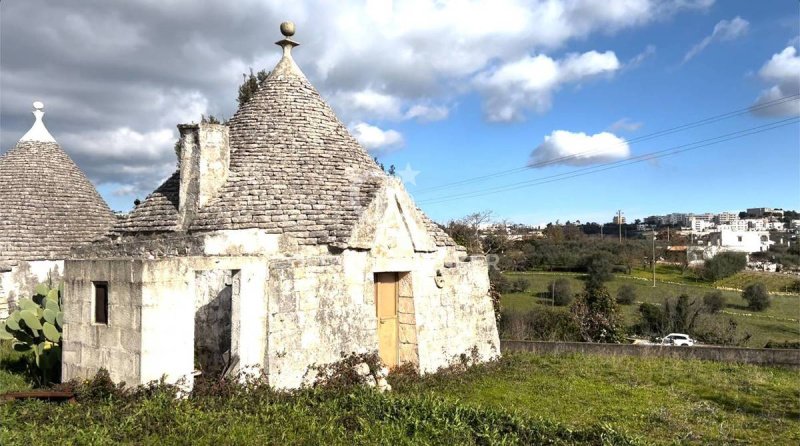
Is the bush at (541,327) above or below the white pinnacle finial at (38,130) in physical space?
below

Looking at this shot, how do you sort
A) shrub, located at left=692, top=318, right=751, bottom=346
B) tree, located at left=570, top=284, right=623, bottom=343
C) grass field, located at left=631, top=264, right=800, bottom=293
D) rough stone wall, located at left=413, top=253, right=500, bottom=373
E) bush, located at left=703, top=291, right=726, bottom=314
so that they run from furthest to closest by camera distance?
1. grass field, located at left=631, top=264, right=800, bottom=293
2. bush, located at left=703, top=291, right=726, bottom=314
3. shrub, located at left=692, top=318, right=751, bottom=346
4. tree, located at left=570, top=284, right=623, bottom=343
5. rough stone wall, located at left=413, top=253, right=500, bottom=373

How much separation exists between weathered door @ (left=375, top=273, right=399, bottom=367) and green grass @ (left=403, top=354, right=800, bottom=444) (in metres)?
0.91

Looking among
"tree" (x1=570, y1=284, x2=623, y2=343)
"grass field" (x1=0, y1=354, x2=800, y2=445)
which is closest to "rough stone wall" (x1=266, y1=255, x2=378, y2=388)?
"grass field" (x1=0, y1=354, x2=800, y2=445)

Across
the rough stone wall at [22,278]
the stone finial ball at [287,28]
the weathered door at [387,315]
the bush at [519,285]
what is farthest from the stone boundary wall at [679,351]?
the bush at [519,285]

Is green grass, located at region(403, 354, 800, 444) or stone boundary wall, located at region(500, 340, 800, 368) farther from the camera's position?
stone boundary wall, located at region(500, 340, 800, 368)

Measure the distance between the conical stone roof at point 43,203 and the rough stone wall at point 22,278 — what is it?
0.19 metres

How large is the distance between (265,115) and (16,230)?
9135mm

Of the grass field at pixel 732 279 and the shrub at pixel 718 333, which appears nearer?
the shrub at pixel 718 333

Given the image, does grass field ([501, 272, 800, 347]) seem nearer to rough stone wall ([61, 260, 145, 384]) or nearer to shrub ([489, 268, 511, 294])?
shrub ([489, 268, 511, 294])

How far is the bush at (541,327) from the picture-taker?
17828 mm

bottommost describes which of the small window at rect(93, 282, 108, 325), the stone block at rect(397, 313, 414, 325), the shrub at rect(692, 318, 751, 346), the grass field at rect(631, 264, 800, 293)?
the shrub at rect(692, 318, 751, 346)

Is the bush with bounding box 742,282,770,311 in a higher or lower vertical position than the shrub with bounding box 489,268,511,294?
lower

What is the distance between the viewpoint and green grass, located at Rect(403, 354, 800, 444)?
7352 mm

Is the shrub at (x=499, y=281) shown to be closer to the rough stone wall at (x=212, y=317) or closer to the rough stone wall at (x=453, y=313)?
the rough stone wall at (x=453, y=313)
